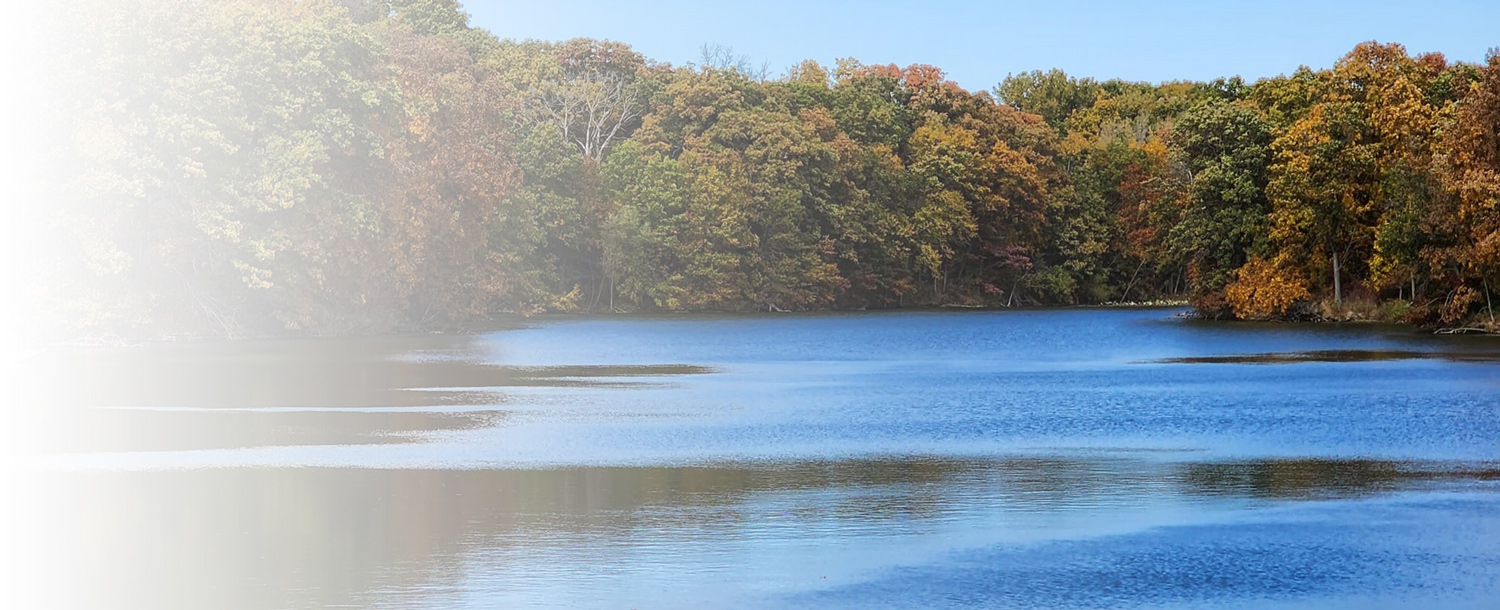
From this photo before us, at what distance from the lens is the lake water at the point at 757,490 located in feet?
39.4

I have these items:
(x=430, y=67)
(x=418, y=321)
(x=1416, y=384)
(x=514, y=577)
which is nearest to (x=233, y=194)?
(x=418, y=321)

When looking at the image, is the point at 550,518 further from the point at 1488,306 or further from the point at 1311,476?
the point at 1488,306

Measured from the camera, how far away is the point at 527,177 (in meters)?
83.3

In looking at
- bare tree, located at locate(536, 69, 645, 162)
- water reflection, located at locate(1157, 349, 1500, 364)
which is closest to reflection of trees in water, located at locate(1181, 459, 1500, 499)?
water reflection, located at locate(1157, 349, 1500, 364)

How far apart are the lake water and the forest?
18027 millimetres

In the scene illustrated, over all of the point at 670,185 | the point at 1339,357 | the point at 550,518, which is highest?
the point at 670,185

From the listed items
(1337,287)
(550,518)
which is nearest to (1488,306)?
(1337,287)

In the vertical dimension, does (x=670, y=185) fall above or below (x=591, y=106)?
below

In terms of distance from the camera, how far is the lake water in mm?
12008

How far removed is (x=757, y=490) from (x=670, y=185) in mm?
70307

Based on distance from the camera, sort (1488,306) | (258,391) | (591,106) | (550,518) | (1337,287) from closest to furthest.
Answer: (550,518) → (258,391) → (1488,306) → (1337,287) → (591,106)

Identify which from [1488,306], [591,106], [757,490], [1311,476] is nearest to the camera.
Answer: [757,490]

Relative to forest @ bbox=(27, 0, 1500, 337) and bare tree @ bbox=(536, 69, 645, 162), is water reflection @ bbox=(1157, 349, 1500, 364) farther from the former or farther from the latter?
bare tree @ bbox=(536, 69, 645, 162)

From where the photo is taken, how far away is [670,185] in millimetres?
86625
